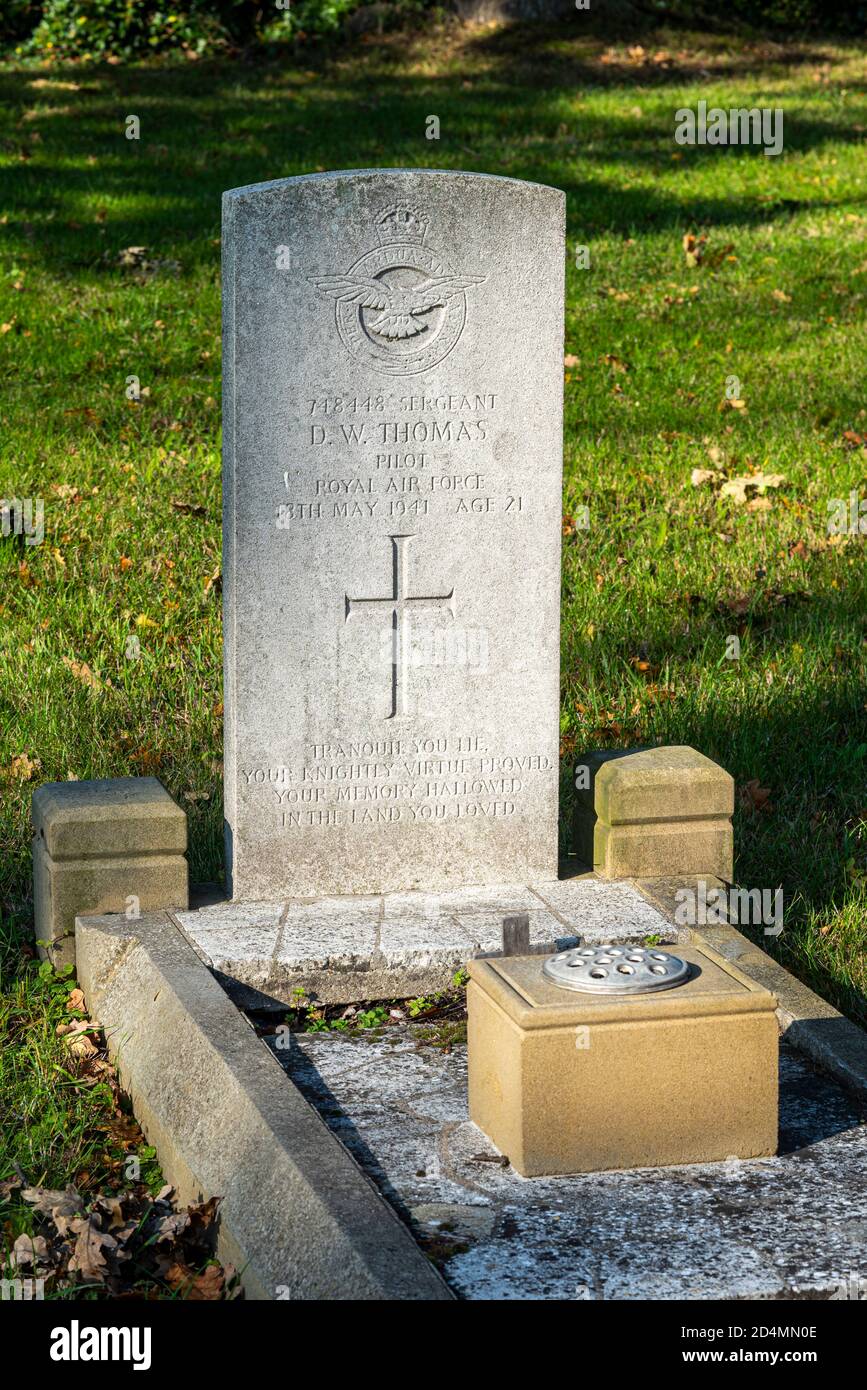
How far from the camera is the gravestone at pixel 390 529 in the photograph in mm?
4773

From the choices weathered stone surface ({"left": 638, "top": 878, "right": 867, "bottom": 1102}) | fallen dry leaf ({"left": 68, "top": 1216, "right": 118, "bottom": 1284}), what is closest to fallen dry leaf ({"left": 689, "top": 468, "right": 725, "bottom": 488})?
weathered stone surface ({"left": 638, "top": 878, "right": 867, "bottom": 1102})

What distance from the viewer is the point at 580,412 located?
9633mm

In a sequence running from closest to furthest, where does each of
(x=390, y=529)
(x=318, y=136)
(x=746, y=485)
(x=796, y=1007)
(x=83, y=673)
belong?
(x=796, y=1007) → (x=390, y=529) → (x=83, y=673) → (x=746, y=485) → (x=318, y=136)

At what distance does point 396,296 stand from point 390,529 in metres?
0.65

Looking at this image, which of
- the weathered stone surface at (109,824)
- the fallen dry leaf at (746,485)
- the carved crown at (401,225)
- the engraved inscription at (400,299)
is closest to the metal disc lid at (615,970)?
the weathered stone surface at (109,824)

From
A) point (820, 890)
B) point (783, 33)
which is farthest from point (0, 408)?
point (783, 33)

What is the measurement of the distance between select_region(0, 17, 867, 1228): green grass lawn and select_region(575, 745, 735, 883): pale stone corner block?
36cm

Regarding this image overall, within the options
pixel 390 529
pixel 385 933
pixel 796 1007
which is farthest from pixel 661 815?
pixel 390 529

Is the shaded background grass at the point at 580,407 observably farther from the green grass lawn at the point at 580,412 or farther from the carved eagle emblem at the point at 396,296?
the carved eagle emblem at the point at 396,296

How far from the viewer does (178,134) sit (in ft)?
47.6

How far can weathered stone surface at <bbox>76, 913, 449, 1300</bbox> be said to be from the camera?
3.18 metres

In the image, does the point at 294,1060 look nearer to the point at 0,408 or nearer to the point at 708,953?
the point at 708,953

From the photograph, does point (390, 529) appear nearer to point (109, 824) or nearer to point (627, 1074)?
point (109, 824)

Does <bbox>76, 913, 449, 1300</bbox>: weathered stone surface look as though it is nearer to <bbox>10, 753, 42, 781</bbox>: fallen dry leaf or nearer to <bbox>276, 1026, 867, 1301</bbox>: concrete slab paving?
<bbox>276, 1026, 867, 1301</bbox>: concrete slab paving
